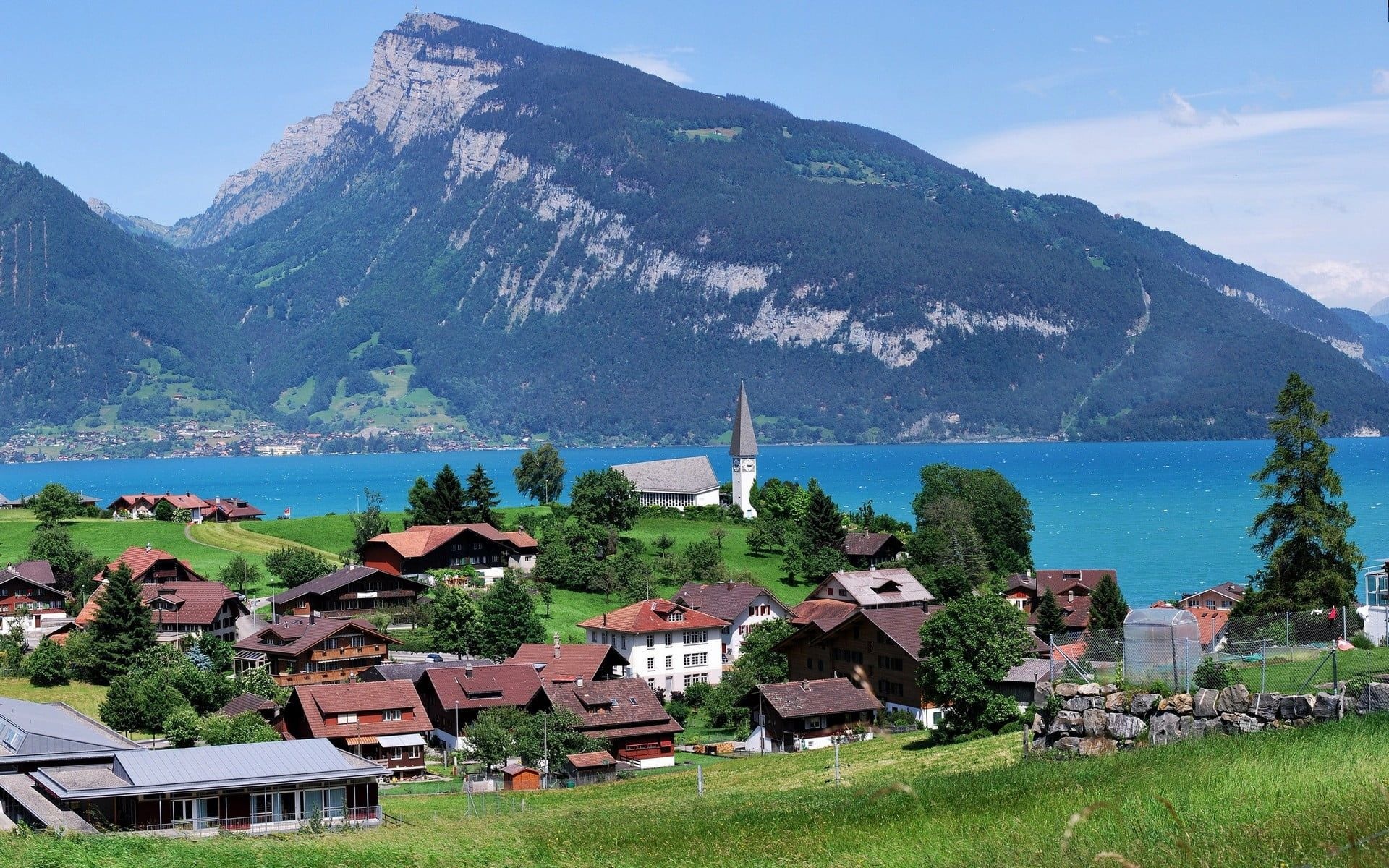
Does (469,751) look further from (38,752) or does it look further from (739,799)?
(739,799)

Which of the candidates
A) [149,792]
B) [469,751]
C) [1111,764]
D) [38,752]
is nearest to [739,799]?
[1111,764]

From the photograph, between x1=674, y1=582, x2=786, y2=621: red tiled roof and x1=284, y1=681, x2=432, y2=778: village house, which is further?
x1=674, y1=582, x2=786, y2=621: red tiled roof

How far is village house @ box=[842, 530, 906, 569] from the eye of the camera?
72.6 m

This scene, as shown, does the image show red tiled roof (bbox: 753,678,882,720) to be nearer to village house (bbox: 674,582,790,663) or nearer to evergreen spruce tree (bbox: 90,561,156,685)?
village house (bbox: 674,582,790,663)

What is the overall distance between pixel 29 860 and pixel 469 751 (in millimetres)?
23625

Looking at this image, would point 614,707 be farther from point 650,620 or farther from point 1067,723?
point 1067,723

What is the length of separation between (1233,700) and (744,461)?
85.2 m

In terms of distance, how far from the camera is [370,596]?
59.7m

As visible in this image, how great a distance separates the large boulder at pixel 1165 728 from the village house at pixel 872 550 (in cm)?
5365

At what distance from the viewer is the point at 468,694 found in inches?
1593

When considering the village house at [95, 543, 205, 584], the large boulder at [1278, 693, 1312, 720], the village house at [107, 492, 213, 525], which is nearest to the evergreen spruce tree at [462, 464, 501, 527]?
the village house at [95, 543, 205, 584]

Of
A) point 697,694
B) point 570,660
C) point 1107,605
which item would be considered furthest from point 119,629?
point 1107,605

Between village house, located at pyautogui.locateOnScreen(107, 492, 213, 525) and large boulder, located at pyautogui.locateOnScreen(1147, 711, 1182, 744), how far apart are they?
76.3 m

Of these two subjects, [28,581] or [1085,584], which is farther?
[1085,584]
